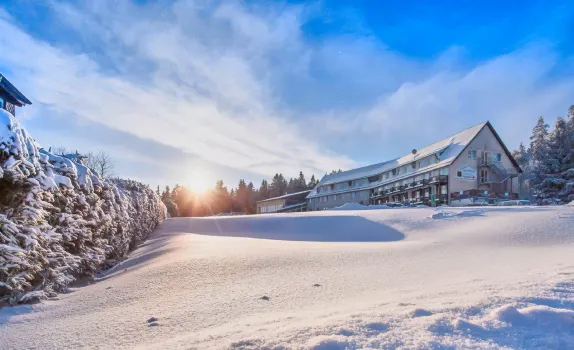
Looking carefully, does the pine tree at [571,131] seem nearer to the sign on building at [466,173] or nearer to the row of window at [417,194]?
the sign on building at [466,173]

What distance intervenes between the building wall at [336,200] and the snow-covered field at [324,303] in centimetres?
3699

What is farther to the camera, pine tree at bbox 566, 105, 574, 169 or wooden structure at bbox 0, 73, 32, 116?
pine tree at bbox 566, 105, 574, 169

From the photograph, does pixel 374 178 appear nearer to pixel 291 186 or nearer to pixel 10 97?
pixel 10 97

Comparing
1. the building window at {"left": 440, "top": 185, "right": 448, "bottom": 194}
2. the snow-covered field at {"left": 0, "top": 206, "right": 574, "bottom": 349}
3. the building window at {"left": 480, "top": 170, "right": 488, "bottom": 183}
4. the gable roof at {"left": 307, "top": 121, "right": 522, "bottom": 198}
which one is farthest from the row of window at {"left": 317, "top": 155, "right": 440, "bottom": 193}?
the snow-covered field at {"left": 0, "top": 206, "right": 574, "bottom": 349}

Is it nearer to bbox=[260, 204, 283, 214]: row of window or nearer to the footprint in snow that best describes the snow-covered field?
the footprint in snow

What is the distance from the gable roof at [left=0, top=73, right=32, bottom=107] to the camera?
1395cm

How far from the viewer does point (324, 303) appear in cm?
384

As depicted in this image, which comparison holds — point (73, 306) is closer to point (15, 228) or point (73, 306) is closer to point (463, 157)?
point (15, 228)

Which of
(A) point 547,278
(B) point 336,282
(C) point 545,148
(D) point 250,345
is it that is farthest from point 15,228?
(C) point 545,148

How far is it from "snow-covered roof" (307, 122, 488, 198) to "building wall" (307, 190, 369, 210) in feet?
5.69

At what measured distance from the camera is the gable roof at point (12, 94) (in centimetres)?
1395

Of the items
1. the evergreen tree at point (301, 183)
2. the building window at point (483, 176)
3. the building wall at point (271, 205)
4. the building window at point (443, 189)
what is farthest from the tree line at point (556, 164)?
the evergreen tree at point (301, 183)

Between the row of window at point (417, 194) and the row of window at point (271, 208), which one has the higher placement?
the row of window at point (417, 194)

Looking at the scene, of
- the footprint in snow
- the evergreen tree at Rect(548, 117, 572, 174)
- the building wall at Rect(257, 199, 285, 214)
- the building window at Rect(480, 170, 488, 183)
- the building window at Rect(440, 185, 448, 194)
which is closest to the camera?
the footprint in snow
